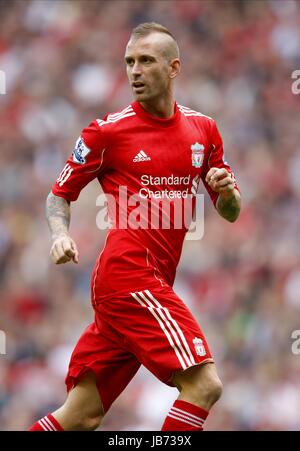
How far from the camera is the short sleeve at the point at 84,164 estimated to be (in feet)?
20.3

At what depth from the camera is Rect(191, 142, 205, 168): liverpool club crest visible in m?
6.38

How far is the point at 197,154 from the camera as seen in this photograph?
6.39m

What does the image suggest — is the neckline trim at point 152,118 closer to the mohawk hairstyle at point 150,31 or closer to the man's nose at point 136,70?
the man's nose at point 136,70

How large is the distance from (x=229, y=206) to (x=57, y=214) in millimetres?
953

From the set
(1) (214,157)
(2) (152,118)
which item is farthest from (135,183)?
(1) (214,157)

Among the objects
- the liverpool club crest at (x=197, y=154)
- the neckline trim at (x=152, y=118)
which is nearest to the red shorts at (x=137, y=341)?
the liverpool club crest at (x=197, y=154)

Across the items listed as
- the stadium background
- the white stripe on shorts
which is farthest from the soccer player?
the stadium background

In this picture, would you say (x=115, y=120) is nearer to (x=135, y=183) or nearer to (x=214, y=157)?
(x=135, y=183)

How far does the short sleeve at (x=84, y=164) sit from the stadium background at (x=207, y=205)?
426 cm

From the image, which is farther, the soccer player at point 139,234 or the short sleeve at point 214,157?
the short sleeve at point 214,157

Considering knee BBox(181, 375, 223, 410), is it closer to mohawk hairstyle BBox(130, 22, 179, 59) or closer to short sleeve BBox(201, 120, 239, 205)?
short sleeve BBox(201, 120, 239, 205)

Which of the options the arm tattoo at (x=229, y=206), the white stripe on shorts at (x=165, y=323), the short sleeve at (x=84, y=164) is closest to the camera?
the white stripe on shorts at (x=165, y=323)

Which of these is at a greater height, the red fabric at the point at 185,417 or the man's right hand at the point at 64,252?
the man's right hand at the point at 64,252
